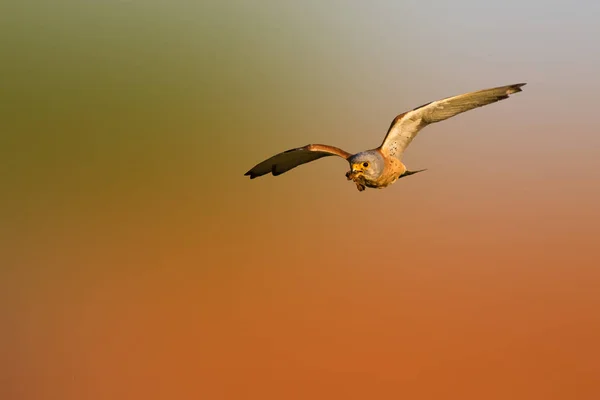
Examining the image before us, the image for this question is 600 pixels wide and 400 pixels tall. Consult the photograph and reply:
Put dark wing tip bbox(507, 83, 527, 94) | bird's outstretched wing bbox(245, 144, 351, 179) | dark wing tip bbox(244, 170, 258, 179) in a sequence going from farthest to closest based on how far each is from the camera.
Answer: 1. dark wing tip bbox(244, 170, 258, 179)
2. bird's outstretched wing bbox(245, 144, 351, 179)
3. dark wing tip bbox(507, 83, 527, 94)

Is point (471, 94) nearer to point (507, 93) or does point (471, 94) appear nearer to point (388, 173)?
point (507, 93)

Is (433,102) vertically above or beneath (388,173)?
above

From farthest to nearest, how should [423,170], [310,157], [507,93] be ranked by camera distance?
[310,157] < [423,170] < [507,93]

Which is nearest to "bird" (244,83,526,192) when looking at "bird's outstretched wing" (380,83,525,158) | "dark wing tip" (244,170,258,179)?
"bird's outstretched wing" (380,83,525,158)

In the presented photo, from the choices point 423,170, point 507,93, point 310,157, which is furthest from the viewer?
point 310,157

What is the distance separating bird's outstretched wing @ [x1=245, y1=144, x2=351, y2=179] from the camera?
1150 centimetres

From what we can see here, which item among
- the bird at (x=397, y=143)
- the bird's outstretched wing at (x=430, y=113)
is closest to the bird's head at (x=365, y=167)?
the bird at (x=397, y=143)

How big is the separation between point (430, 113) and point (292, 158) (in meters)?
2.96

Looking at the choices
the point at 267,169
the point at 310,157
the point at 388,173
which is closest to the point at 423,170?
the point at 388,173

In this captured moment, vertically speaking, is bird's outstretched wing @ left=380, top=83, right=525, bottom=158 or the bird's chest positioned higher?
bird's outstretched wing @ left=380, top=83, right=525, bottom=158

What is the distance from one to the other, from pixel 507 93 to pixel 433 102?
116cm

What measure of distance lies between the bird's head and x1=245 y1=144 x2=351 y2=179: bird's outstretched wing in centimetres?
64

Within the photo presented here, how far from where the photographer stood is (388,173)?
10.8 metres

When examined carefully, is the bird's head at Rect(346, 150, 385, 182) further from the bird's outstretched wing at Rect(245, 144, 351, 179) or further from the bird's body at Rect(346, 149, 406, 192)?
the bird's outstretched wing at Rect(245, 144, 351, 179)
